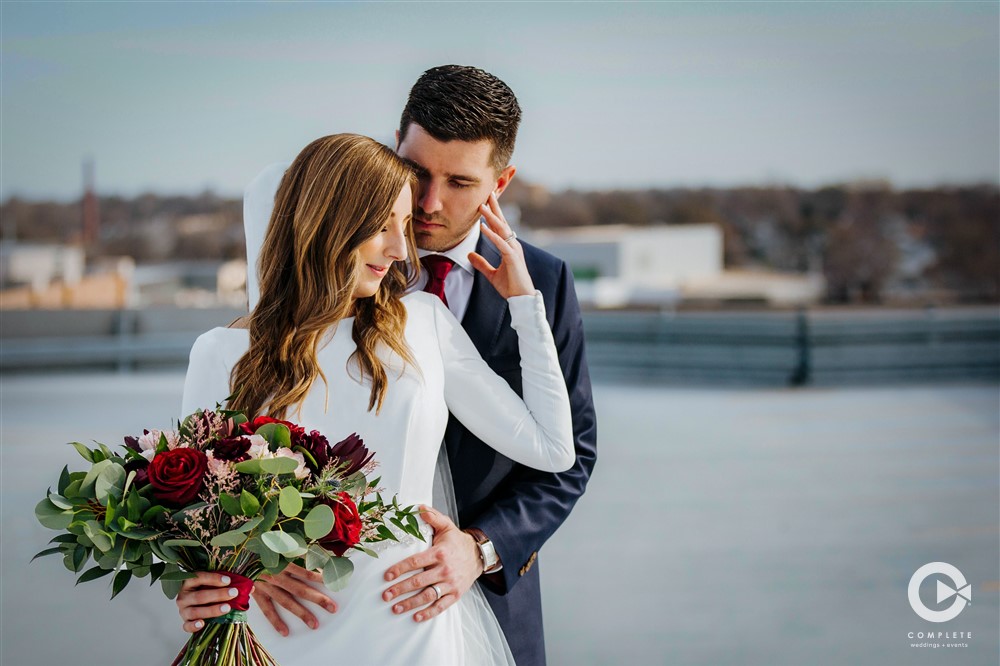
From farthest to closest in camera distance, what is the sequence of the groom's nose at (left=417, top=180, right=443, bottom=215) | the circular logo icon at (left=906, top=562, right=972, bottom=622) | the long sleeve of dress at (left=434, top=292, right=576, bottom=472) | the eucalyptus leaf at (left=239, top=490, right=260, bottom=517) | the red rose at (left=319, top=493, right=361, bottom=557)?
the circular logo icon at (left=906, top=562, right=972, bottom=622) < the groom's nose at (left=417, top=180, right=443, bottom=215) < the long sleeve of dress at (left=434, top=292, right=576, bottom=472) < the red rose at (left=319, top=493, right=361, bottom=557) < the eucalyptus leaf at (left=239, top=490, right=260, bottom=517)

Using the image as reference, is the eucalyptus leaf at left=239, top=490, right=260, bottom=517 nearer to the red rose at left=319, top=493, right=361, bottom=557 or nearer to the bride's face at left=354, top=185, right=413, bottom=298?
the red rose at left=319, top=493, right=361, bottom=557

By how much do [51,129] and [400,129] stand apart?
339 ft

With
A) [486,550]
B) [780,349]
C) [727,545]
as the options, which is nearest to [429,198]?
[486,550]

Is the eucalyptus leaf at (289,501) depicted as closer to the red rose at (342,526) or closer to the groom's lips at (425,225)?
the red rose at (342,526)

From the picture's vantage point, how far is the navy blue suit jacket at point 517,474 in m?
2.71

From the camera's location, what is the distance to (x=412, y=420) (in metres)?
2.39

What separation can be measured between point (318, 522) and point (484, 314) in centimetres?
102

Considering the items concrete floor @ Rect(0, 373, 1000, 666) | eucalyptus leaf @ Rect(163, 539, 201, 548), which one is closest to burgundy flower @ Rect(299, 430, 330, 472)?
eucalyptus leaf @ Rect(163, 539, 201, 548)

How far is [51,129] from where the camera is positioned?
96812 mm

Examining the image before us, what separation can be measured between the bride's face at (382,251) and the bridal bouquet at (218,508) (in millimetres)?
498

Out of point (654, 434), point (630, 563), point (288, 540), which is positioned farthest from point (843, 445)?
point (288, 540)

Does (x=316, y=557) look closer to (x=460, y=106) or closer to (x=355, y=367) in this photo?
(x=355, y=367)

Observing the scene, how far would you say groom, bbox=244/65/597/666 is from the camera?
8.79 feet

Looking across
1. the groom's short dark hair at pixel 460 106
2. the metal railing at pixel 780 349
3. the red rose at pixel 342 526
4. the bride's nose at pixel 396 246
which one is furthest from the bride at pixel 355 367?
the metal railing at pixel 780 349
